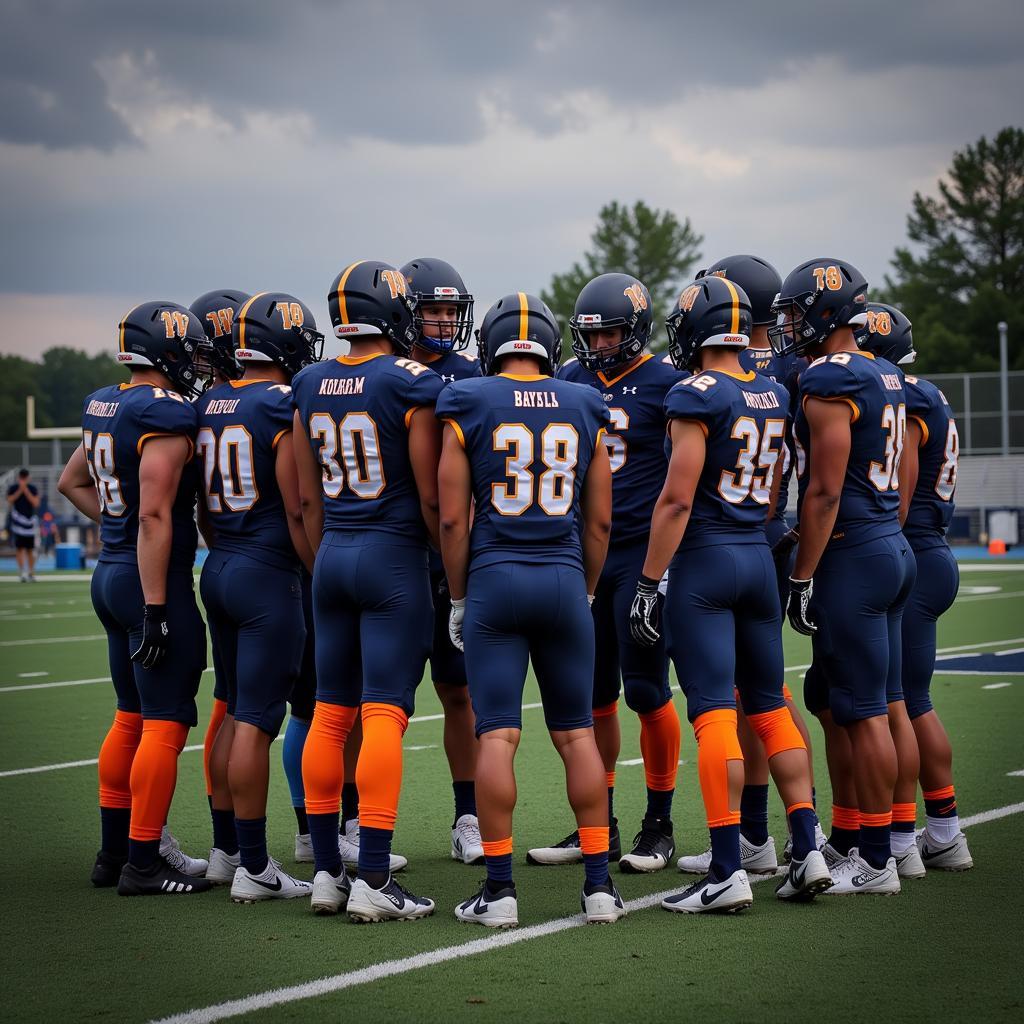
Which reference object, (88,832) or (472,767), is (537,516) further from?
(88,832)

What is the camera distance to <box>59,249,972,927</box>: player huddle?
16.9 ft

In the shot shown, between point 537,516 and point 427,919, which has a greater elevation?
point 537,516

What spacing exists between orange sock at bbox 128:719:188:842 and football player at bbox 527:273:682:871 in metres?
1.58

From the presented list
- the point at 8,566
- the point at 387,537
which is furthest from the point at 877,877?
the point at 8,566

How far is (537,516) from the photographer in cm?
511

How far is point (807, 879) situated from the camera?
528cm

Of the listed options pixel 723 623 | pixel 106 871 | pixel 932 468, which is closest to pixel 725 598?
pixel 723 623

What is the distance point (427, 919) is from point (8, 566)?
1185 inches

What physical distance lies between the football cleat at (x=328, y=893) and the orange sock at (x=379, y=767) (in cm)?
28

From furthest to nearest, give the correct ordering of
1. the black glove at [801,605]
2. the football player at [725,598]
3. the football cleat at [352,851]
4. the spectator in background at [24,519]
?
the spectator in background at [24,519], the football cleat at [352,851], the black glove at [801,605], the football player at [725,598]

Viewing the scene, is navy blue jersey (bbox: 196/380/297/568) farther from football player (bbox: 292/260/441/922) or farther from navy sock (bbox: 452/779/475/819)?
navy sock (bbox: 452/779/475/819)

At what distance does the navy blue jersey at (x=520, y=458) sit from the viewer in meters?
5.08

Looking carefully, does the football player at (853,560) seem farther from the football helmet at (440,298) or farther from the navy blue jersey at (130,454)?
the navy blue jersey at (130,454)

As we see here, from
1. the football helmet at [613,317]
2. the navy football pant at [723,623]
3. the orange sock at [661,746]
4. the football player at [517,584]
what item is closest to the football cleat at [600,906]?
the football player at [517,584]
